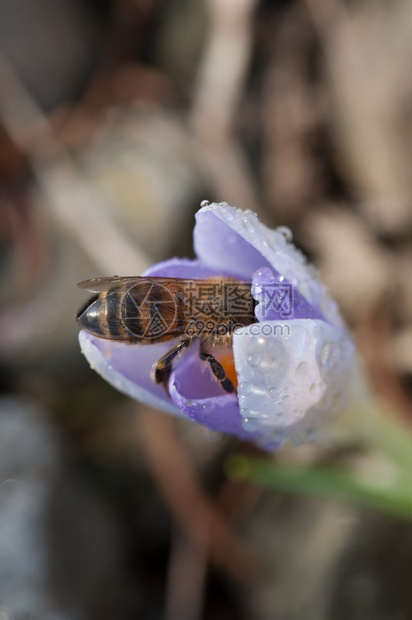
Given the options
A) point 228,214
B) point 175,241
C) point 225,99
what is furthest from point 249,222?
point 225,99

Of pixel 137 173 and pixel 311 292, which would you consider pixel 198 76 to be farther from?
pixel 311 292

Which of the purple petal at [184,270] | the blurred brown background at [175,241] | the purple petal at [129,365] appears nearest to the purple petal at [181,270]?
the purple petal at [184,270]

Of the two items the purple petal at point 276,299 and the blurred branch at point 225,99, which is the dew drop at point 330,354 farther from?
the blurred branch at point 225,99

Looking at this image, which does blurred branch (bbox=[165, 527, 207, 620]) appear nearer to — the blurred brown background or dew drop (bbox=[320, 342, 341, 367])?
the blurred brown background

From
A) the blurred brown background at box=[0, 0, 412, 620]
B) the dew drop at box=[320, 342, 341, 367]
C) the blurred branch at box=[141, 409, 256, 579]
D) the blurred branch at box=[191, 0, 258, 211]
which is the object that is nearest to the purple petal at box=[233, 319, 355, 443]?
the dew drop at box=[320, 342, 341, 367]

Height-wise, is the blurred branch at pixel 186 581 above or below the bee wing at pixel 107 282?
below
